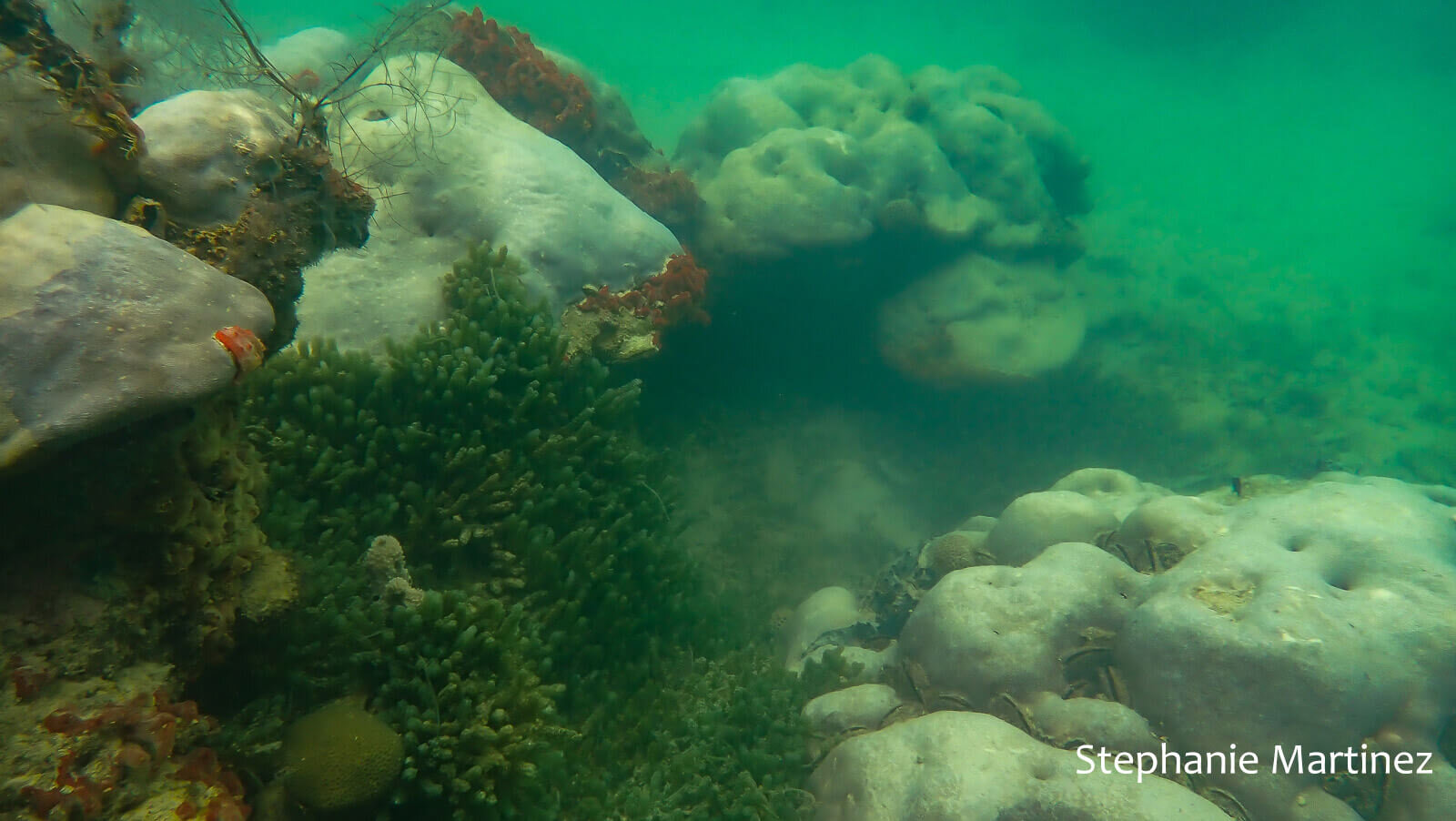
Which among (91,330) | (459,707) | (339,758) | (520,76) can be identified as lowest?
(339,758)

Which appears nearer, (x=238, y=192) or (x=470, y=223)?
(x=238, y=192)

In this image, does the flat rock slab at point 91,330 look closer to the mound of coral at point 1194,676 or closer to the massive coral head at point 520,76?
the mound of coral at point 1194,676

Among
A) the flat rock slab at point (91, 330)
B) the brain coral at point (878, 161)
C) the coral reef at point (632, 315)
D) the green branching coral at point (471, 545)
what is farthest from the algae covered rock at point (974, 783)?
the brain coral at point (878, 161)

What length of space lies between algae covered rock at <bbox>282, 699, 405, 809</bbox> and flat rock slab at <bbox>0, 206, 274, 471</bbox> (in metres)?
1.37

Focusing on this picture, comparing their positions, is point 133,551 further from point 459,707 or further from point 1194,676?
point 1194,676

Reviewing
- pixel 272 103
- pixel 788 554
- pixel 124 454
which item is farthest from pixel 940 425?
pixel 124 454

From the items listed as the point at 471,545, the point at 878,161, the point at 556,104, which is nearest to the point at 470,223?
the point at 471,545

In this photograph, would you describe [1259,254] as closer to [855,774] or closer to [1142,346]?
[1142,346]

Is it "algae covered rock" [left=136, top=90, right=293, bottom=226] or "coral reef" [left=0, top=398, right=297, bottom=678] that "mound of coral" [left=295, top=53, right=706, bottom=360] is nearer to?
"algae covered rock" [left=136, top=90, right=293, bottom=226]

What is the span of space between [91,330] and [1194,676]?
6.36 m

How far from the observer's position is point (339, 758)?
243cm

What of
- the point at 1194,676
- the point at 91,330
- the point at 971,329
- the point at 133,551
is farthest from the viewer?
the point at 971,329

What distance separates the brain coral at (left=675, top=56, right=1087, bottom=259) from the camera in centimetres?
971

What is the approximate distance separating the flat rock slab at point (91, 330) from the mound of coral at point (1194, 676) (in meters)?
4.42
